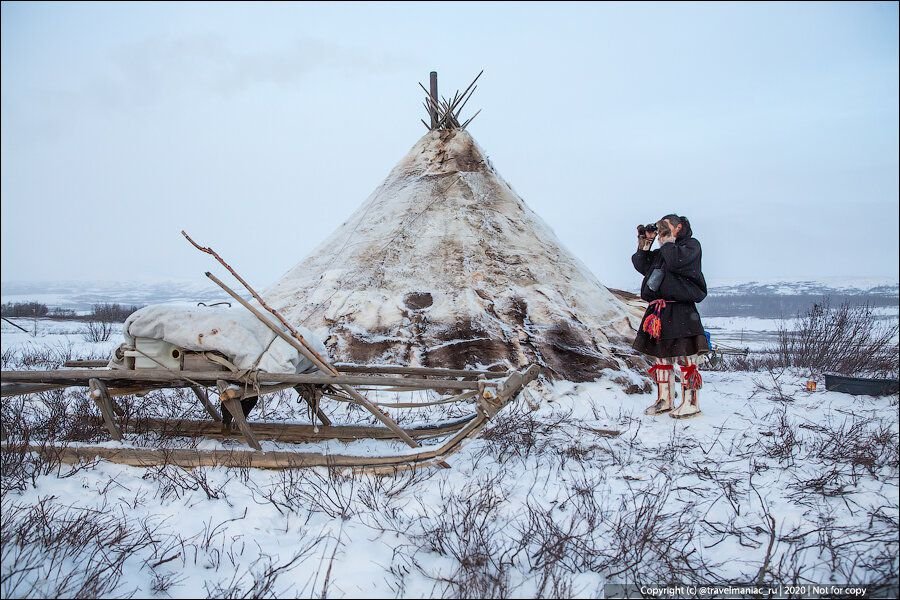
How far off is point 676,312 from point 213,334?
3.43 meters

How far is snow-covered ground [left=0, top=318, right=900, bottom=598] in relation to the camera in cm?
199

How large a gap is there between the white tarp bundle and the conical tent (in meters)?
2.28

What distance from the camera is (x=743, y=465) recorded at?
10.5 ft

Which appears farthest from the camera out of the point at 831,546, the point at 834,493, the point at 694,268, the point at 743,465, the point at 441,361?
the point at 441,361

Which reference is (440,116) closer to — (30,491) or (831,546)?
(30,491)

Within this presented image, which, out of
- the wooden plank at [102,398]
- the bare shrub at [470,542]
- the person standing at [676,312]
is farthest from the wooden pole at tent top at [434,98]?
the bare shrub at [470,542]

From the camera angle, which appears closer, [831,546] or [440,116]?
[831,546]

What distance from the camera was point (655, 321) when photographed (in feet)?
14.6

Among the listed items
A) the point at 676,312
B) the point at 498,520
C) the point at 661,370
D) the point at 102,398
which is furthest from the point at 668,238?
the point at 102,398

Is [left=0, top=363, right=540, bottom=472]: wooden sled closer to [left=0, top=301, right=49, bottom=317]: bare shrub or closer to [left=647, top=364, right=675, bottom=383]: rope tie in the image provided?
[left=647, top=364, right=675, bottom=383]: rope tie

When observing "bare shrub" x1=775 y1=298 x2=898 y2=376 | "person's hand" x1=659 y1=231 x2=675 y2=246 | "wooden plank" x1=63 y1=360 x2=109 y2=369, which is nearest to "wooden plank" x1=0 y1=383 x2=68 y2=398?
"wooden plank" x1=63 y1=360 x2=109 y2=369

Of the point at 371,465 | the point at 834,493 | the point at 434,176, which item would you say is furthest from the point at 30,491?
the point at 434,176

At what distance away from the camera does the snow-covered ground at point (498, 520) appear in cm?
199

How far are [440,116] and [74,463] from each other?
6.41m
